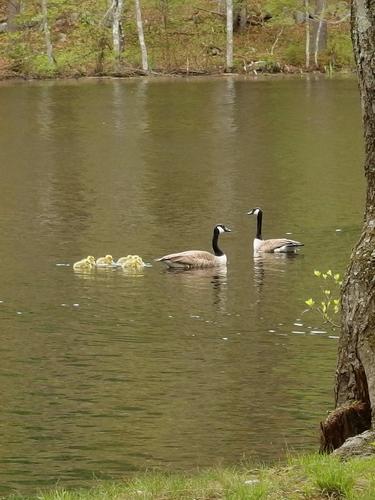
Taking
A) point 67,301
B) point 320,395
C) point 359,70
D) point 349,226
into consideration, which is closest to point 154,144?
point 349,226

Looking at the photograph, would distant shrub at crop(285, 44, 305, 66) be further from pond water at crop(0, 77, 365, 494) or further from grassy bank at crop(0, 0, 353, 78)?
pond water at crop(0, 77, 365, 494)

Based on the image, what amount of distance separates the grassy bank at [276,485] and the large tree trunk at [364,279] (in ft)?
3.60

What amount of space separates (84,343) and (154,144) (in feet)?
95.3

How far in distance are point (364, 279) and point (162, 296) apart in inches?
537

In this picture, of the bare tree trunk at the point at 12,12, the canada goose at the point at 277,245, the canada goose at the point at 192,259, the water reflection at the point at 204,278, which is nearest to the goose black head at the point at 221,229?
the canada goose at the point at 277,245

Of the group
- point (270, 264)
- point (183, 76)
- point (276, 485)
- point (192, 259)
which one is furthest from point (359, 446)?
point (183, 76)

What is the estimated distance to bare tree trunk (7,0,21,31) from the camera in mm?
82625

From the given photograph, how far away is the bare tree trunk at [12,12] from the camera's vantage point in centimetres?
8262

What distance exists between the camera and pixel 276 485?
9734 millimetres

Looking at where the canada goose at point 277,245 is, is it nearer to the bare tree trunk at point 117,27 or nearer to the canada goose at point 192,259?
the canada goose at point 192,259

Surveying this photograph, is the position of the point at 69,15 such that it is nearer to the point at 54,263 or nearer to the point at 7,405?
the point at 54,263

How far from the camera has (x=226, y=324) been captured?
885 inches

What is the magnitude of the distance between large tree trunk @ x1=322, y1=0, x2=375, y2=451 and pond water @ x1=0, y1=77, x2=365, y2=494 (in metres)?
3.31

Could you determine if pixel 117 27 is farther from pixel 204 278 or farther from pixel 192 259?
pixel 204 278
